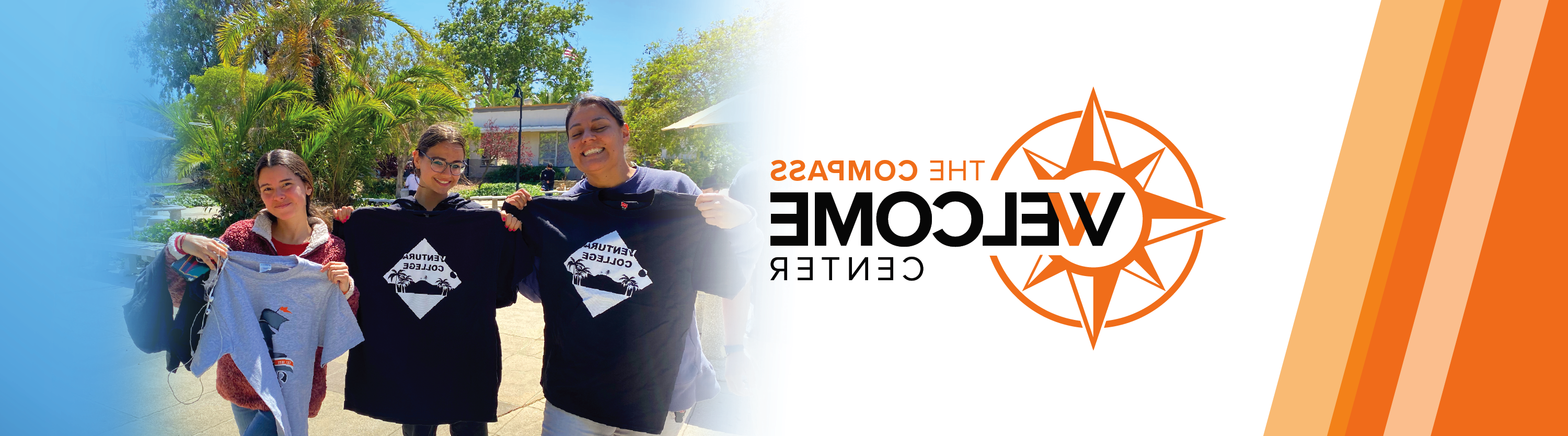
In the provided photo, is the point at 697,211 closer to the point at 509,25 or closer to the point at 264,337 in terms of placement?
the point at 264,337

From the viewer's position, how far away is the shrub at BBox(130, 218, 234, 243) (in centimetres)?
779

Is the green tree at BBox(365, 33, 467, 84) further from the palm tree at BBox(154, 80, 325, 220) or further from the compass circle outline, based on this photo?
the compass circle outline

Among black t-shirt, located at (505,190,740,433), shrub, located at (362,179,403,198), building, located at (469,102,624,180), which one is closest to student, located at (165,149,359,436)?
black t-shirt, located at (505,190,740,433)

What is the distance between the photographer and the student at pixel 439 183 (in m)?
2.49

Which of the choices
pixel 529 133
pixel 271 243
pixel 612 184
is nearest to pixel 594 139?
pixel 612 184

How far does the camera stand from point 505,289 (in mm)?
2611

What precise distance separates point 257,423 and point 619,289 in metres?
1.30

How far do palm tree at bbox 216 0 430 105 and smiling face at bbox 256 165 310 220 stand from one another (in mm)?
10582

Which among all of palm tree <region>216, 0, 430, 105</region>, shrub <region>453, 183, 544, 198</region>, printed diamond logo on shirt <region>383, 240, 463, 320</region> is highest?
palm tree <region>216, 0, 430, 105</region>

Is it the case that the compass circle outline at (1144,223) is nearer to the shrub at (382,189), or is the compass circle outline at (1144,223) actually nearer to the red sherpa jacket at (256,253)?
the red sherpa jacket at (256,253)

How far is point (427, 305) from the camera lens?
2539 millimetres

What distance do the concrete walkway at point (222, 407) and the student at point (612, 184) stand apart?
869mm

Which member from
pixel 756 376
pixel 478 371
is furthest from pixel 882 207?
pixel 478 371

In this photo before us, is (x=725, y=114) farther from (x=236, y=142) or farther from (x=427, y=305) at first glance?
(x=236, y=142)
